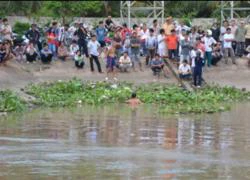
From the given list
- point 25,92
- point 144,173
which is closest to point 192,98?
point 25,92

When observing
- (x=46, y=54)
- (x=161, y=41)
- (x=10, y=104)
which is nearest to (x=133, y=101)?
(x=10, y=104)

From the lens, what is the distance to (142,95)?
87.8 feet

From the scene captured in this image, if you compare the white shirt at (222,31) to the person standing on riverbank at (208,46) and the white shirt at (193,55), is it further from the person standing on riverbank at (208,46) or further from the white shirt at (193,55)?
the white shirt at (193,55)

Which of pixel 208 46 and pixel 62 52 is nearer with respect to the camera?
pixel 208 46

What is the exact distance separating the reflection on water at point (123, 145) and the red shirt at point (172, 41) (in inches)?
382

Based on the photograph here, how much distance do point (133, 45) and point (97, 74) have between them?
1.80 m

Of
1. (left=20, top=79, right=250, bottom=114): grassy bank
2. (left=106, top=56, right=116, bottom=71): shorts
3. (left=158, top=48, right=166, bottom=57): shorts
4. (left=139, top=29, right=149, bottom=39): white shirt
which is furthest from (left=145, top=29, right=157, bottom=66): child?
(left=20, top=79, right=250, bottom=114): grassy bank

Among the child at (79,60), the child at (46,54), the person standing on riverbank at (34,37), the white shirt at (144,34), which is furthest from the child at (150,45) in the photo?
the person standing on riverbank at (34,37)

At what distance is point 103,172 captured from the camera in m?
12.7

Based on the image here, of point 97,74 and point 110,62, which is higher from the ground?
point 110,62

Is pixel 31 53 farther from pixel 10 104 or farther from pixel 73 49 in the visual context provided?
pixel 10 104

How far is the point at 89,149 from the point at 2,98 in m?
8.55

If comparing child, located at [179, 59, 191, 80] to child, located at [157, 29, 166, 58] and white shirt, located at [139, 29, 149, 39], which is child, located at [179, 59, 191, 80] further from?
white shirt, located at [139, 29, 149, 39]

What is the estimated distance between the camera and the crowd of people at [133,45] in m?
32.2
